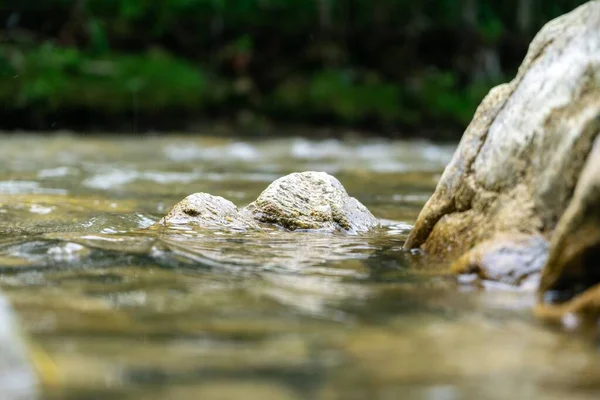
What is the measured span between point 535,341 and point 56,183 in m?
5.38

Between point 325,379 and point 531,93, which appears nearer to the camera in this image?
point 325,379

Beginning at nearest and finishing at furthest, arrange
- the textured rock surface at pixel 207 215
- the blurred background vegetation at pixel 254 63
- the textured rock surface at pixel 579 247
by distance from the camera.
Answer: the textured rock surface at pixel 579 247
the textured rock surface at pixel 207 215
the blurred background vegetation at pixel 254 63

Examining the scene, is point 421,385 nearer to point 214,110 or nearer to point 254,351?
point 254,351

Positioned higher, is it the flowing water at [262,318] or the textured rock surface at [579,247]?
the textured rock surface at [579,247]

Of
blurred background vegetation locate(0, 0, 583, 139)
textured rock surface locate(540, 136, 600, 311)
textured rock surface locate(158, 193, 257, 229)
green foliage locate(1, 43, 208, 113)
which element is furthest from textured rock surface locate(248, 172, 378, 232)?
green foliage locate(1, 43, 208, 113)

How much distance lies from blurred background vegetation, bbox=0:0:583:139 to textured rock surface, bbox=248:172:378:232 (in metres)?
10.6

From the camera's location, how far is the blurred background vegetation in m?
14.9

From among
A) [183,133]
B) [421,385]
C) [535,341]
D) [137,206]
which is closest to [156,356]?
[421,385]

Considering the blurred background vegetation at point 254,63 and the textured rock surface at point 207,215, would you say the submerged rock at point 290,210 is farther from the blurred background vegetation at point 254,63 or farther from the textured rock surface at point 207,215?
the blurred background vegetation at point 254,63

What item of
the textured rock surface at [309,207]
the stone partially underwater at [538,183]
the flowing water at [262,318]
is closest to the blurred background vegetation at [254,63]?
the flowing water at [262,318]

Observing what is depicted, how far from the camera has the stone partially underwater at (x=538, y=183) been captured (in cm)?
264

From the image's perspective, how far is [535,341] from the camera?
2.23 m

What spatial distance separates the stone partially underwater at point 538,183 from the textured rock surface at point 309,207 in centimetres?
80

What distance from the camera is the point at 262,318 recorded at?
2453 mm
